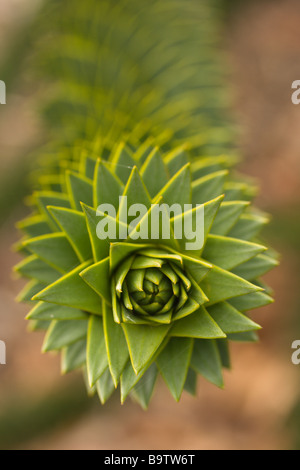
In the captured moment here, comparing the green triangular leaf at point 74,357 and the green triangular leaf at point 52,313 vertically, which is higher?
the green triangular leaf at point 52,313

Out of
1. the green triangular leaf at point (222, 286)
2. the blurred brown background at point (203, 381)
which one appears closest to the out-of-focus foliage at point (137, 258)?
the green triangular leaf at point (222, 286)

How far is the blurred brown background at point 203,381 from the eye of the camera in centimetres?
221

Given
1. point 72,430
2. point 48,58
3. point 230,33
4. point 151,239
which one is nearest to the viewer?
point 151,239

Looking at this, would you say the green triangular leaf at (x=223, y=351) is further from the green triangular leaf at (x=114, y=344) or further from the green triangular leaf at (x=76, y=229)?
the green triangular leaf at (x=76, y=229)

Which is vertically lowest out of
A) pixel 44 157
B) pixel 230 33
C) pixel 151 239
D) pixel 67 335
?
pixel 67 335

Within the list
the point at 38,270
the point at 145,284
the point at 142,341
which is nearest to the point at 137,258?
the point at 145,284

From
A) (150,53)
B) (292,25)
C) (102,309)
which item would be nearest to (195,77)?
(150,53)

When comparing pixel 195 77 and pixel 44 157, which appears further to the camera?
pixel 195 77

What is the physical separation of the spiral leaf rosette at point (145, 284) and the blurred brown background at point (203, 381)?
3.52 ft

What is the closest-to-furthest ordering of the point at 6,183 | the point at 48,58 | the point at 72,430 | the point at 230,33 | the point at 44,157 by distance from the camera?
the point at 44,157 < the point at 48,58 < the point at 6,183 < the point at 72,430 < the point at 230,33

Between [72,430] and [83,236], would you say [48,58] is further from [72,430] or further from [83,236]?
[72,430]

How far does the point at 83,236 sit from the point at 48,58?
1040 millimetres

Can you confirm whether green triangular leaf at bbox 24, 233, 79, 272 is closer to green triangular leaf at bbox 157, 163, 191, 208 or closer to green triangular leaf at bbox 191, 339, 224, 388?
green triangular leaf at bbox 157, 163, 191, 208

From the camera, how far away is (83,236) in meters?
0.96
